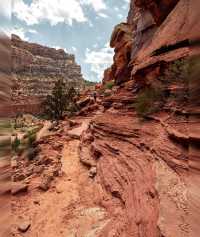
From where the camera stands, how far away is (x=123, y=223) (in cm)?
394

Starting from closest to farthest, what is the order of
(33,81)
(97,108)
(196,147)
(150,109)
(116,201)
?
(196,147)
(116,201)
(150,109)
(97,108)
(33,81)

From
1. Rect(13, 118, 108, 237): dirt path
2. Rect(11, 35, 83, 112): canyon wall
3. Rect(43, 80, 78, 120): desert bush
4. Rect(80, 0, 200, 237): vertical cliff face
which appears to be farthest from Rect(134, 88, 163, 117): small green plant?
Rect(11, 35, 83, 112): canyon wall

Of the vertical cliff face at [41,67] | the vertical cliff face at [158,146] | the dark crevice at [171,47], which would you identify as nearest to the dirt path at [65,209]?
the vertical cliff face at [158,146]

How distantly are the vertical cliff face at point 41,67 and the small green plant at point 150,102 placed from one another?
45.3m

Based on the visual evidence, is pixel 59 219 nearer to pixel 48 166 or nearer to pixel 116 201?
pixel 116 201

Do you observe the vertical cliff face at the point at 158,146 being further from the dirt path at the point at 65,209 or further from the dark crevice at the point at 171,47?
the dirt path at the point at 65,209

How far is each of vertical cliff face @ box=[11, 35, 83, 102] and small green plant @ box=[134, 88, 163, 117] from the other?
45.3 m

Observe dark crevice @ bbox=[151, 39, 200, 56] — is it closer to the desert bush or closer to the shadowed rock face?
the shadowed rock face

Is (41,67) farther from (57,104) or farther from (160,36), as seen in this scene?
(160,36)

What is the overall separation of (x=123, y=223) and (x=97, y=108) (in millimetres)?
12533

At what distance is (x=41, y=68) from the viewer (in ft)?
231

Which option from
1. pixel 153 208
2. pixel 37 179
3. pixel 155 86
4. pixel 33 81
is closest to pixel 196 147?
pixel 153 208

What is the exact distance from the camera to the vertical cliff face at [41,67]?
56.9 m

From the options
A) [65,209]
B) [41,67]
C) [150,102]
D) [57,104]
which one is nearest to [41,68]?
[41,67]
